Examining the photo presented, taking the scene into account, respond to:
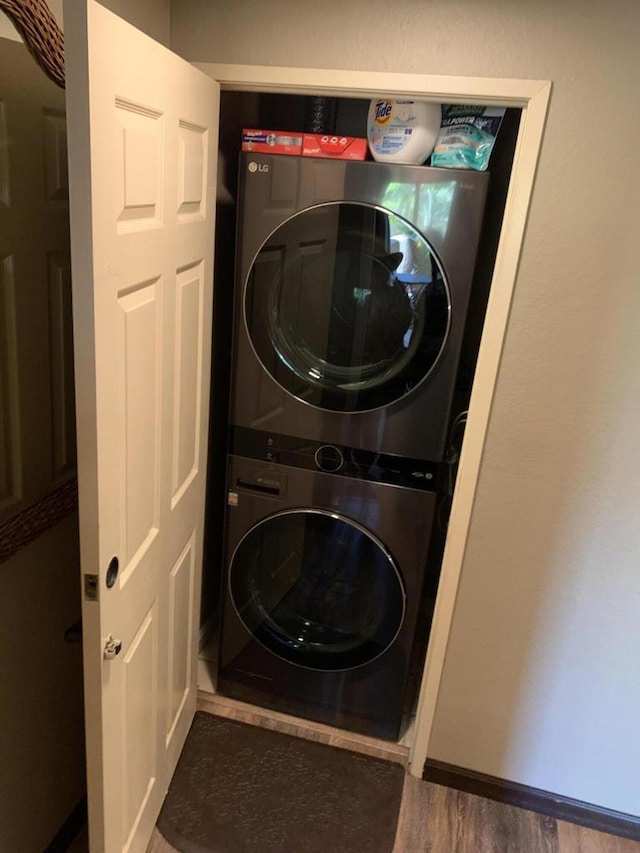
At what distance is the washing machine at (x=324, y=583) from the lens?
6.01 feet

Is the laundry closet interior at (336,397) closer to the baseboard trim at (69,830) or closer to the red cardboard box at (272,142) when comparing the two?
the red cardboard box at (272,142)

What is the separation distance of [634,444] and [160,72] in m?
1.28

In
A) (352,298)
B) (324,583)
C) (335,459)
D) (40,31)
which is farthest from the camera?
(324,583)

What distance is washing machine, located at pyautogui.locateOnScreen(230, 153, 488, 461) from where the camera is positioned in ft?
5.20

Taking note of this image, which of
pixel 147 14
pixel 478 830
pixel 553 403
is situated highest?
pixel 147 14

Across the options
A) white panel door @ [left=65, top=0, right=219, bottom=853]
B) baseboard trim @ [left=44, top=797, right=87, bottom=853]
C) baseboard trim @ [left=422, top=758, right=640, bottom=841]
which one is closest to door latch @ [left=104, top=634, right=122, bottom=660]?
white panel door @ [left=65, top=0, right=219, bottom=853]

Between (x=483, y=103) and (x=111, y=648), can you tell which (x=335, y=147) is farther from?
(x=111, y=648)

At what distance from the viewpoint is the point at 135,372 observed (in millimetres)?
1185

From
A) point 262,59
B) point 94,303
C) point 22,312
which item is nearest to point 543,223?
point 262,59

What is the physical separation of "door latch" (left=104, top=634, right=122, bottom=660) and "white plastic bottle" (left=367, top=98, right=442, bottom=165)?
1244 millimetres

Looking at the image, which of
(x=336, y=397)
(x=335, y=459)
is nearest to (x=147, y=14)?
(x=336, y=397)

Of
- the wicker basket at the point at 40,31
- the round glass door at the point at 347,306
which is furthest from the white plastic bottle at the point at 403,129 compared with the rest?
the wicker basket at the point at 40,31

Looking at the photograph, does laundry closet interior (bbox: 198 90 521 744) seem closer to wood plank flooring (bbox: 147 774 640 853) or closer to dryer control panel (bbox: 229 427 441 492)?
dryer control panel (bbox: 229 427 441 492)

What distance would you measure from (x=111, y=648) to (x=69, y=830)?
2.67ft
